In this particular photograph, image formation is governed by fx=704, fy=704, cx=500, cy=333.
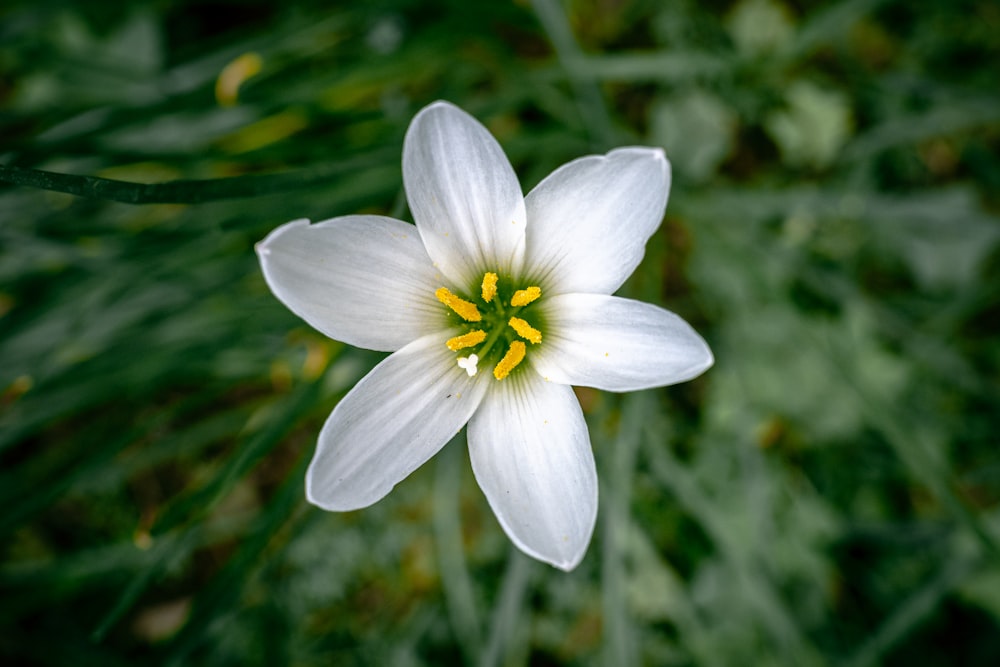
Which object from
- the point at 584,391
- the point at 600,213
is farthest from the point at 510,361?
the point at 584,391

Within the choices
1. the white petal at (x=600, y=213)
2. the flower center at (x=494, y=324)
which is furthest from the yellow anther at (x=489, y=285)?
the white petal at (x=600, y=213)

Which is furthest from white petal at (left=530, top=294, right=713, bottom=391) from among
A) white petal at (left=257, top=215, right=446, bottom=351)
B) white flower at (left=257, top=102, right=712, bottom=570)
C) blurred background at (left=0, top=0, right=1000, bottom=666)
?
blurred background at (left=0, top=0, right=1000, bottom=666)

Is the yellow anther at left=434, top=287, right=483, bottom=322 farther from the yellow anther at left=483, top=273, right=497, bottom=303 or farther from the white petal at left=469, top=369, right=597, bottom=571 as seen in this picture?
the white petal at left=469, top=369, right=597, bottom=571

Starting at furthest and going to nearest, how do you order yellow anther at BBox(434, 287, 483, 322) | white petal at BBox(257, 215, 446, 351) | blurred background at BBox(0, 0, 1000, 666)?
blurred background at BBox(0, 0, 1000, 666), yellow anther at BBox(434, 287, 483, 322), white petal at BBox(257, 215, 446, 351)

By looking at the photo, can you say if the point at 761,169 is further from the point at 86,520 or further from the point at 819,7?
the point at 86,520

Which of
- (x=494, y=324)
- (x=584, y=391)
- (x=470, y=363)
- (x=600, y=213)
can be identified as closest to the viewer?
(x=600, y=213)

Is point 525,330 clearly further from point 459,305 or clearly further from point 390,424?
point 390,424

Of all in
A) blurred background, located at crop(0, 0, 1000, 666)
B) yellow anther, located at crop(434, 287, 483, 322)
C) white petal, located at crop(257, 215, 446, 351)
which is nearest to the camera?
white petal, located at crop(257, 215, 446, 351)
